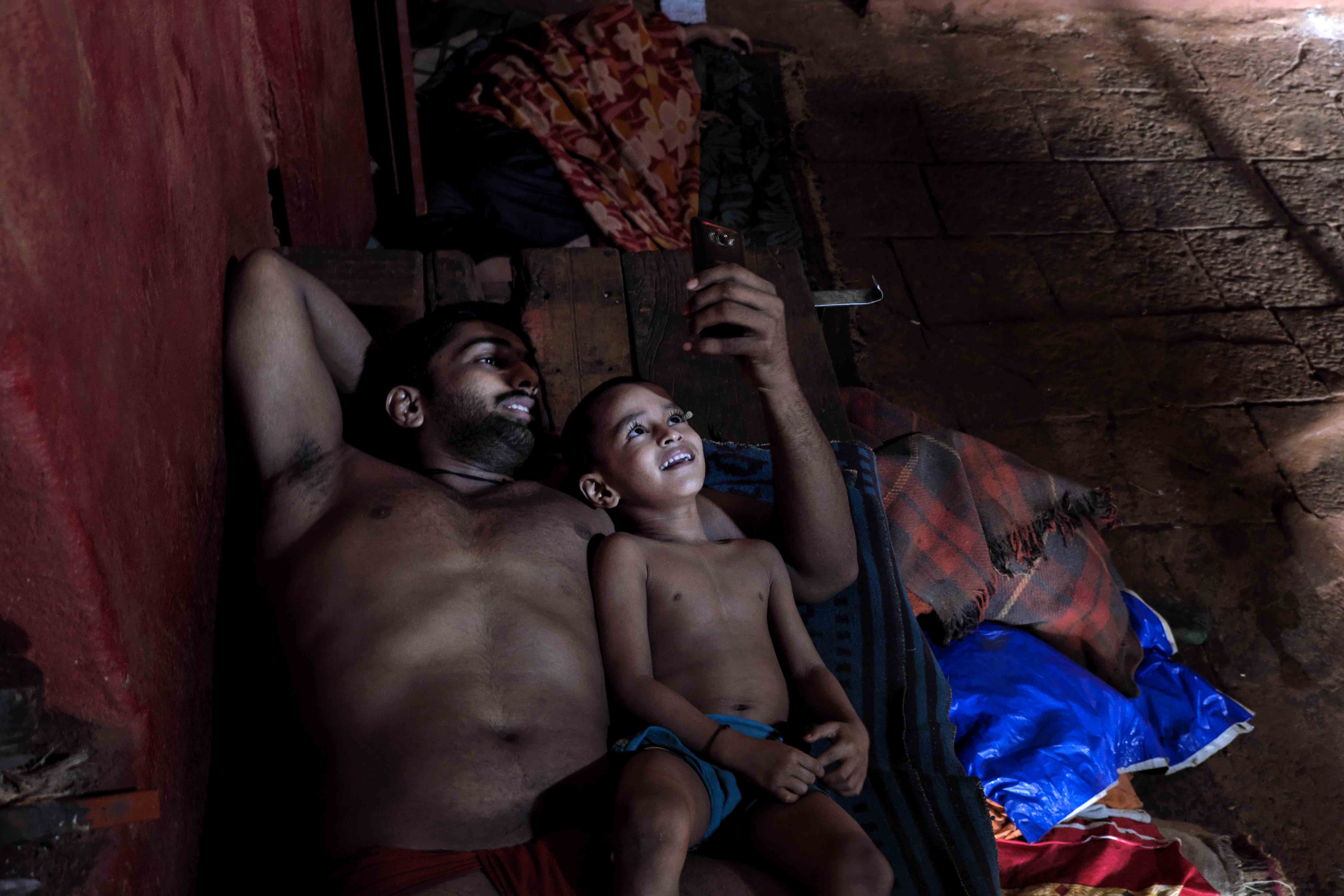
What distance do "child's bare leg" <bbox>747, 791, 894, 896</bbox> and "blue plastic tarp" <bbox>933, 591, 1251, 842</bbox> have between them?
97 centimetres

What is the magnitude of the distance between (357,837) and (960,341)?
3435 millimetres

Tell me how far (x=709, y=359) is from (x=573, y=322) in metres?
0.39

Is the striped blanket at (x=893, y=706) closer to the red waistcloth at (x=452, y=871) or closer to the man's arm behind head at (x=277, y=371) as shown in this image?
the red waistcloth at (x=452, y=871)

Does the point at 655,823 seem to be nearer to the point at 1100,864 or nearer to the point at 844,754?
the point at 844,754

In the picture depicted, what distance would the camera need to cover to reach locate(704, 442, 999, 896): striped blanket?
1.97 meters


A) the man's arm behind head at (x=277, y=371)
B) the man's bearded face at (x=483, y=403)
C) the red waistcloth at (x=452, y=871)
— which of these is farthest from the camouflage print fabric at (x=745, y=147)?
the red waistcloth at (x=452, y=871)

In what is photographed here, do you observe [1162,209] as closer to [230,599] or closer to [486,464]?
[486,464]

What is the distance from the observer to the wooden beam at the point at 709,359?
9.20ft

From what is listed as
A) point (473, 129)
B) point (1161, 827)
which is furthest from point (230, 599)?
point (473, 129)

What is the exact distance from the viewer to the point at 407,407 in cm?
232

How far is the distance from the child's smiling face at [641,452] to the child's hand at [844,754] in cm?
57

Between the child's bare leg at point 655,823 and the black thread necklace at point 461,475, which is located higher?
the black thread necklace at point 461,475

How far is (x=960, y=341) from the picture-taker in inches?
175

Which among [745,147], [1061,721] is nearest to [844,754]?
[1061,721]
